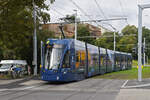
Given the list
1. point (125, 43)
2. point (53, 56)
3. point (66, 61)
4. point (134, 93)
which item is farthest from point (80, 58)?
point (125, 43)

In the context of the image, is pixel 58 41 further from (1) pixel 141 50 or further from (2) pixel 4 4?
(1) pixel 141 50

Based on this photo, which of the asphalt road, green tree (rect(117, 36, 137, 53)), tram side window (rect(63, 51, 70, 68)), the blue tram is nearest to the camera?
the asphalt road

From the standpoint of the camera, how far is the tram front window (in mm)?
17391

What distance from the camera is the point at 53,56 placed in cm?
1756

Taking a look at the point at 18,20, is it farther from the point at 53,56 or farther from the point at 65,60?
the point at 65,60

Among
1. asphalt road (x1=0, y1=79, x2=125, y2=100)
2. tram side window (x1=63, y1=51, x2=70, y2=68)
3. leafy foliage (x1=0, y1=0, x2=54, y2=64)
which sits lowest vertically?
asphalt road (x1=0, y1=79, x2=125, y2=100)

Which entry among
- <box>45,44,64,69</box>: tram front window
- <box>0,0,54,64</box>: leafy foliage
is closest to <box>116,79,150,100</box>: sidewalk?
<box>45,44,64,69</box>: tram front window

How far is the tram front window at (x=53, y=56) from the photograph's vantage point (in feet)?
Result: 57.1

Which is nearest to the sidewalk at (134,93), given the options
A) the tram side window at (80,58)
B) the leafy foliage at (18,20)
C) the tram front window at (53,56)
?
the tram front window at (53,56)

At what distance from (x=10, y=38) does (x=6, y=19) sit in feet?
9.95

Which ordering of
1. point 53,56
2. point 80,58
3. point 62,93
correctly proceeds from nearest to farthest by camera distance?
point 62,93 → point 53,56 → point 80,58

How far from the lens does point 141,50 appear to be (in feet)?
65.5

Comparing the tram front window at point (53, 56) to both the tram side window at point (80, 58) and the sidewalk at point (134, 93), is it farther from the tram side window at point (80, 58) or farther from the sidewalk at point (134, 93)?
the sidewalk at point (134, 93)

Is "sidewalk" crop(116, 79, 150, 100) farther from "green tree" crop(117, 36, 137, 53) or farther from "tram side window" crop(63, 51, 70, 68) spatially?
"green tree" crop(117, 36, 137, 53)
